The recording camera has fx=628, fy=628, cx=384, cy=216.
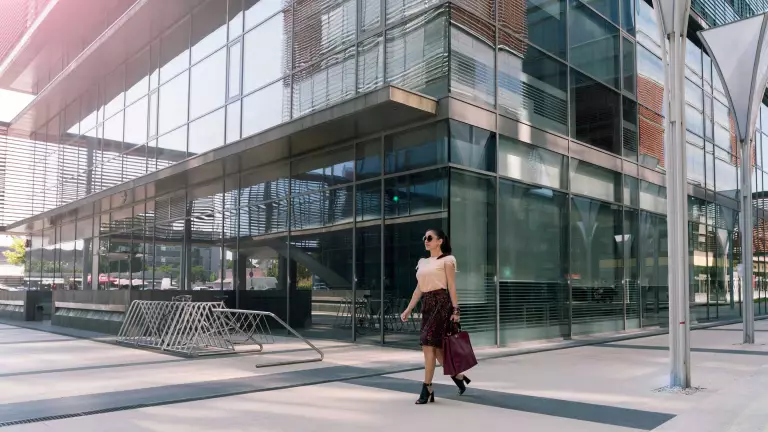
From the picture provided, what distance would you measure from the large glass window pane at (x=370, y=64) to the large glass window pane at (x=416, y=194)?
2.04 m

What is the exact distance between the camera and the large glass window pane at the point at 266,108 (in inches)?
586

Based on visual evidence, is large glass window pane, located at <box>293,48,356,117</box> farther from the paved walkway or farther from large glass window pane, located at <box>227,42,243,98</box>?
the paved walkway

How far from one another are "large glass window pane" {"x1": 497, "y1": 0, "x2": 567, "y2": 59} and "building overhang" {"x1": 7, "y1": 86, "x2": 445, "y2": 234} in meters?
3.24

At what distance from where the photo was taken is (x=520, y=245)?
1301 cm

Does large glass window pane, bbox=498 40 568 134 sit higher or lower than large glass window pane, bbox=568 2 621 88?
lower

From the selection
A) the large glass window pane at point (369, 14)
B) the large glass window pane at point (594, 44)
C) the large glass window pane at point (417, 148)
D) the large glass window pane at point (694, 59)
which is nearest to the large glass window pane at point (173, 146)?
the large glass window pane at point (369, 14)

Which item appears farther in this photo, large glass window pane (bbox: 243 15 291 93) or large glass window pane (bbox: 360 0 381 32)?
large glass window pane (bbox: 243 15 291 93)

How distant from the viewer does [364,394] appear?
7.05 metres

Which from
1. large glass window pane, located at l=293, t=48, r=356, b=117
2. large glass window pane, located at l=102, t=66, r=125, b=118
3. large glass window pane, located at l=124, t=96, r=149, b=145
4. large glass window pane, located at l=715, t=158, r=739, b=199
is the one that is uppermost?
large glass window pane, located at l=102, t=66, r=125, b=118

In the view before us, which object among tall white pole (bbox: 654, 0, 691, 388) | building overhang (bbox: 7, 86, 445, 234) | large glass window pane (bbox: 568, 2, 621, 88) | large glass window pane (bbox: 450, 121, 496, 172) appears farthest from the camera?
large glass window pane (bbox: 568, 2, 621, 88)

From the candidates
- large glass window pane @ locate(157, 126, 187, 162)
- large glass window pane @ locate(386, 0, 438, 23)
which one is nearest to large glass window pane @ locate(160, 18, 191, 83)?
large glass window pane @ locate(157, 126, 187, 162)

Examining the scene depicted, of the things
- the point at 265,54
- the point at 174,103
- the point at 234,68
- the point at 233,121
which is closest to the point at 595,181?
the point at 265,54

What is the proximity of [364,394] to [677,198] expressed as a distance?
14.6ft

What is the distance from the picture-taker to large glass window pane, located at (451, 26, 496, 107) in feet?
38.6
